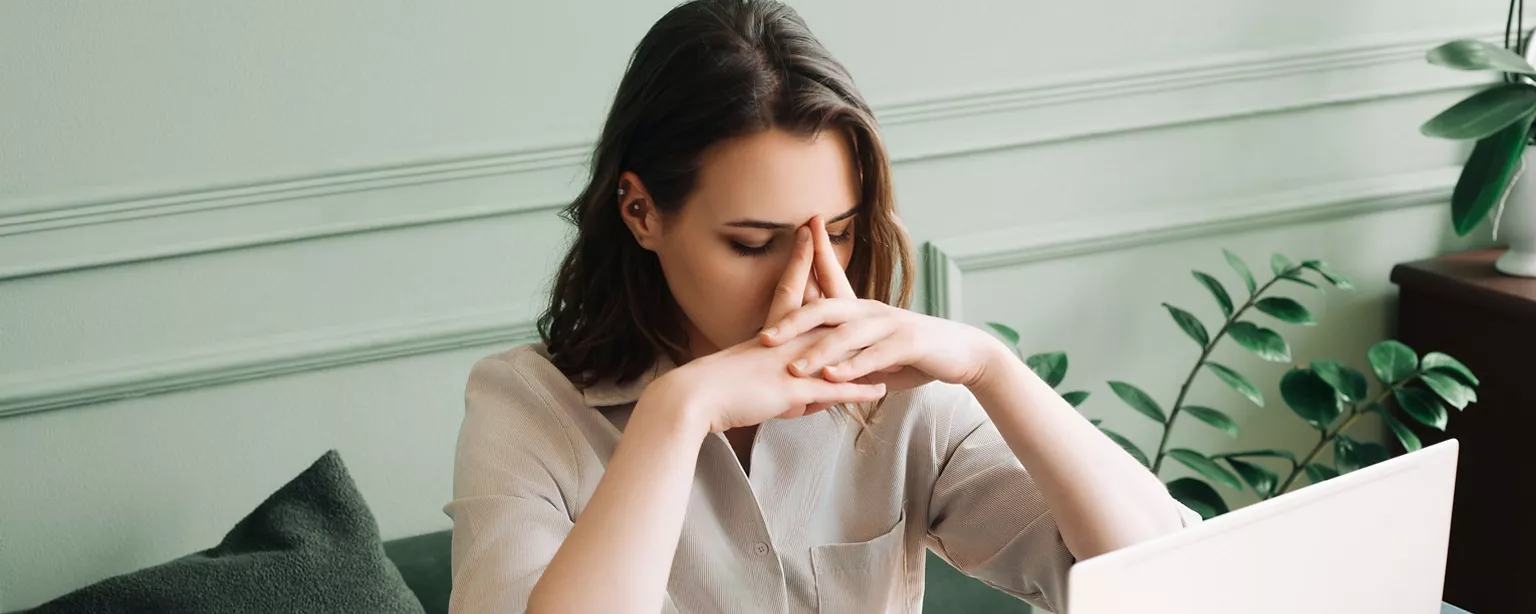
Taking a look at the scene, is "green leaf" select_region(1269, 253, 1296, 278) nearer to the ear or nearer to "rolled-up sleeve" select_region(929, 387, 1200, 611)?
"rolled-up sleeve" select_region(929, 387, 1200, 611)

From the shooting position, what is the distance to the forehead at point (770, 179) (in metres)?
1.12

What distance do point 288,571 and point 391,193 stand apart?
21.3 inches

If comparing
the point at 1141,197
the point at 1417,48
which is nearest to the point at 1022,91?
the point at 1141,197

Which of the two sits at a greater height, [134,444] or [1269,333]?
[134,444]

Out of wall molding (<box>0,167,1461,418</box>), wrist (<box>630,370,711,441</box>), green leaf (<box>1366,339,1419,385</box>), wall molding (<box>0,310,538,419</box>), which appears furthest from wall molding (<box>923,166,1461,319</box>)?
wrist (<box>630,370,711,441</box>)

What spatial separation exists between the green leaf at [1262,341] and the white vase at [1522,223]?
46 centimetres

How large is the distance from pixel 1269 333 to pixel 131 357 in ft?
5.31

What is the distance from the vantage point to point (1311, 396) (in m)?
2.06

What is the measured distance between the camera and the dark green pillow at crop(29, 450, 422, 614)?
4.68 ft

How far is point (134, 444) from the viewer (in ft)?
5.71

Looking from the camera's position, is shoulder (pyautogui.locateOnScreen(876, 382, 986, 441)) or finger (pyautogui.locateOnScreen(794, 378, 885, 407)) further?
shoulder (pyautogui.locateOnScreen(876, 382, 986, 441))

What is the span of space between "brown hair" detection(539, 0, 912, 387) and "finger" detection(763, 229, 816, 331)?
0.31 feet

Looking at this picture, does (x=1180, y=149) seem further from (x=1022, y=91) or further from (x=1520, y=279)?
(x=1520, y=279)

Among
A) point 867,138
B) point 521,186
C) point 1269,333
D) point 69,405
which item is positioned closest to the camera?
point 867,138
